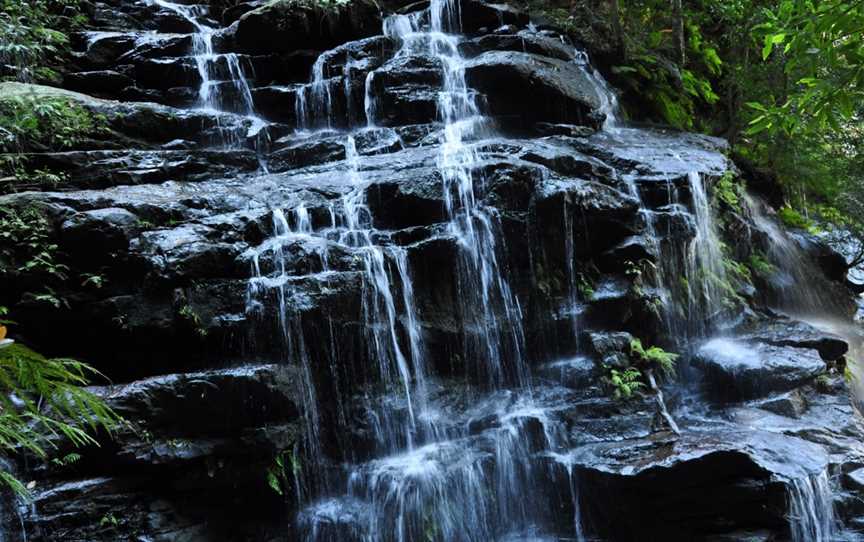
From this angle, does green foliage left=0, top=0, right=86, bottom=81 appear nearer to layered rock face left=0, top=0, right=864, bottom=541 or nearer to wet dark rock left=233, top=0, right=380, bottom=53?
layered rock face left=0, top=0, right=864, bottom=541

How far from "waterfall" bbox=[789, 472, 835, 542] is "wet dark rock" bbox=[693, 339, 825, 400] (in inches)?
81.9

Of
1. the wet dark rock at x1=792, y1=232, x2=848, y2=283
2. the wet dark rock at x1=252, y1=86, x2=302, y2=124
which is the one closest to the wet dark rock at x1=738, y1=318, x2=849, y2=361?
the wet dark rock at x1=792, y1=232, x2=848, y2=283

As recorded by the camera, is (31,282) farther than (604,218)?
No

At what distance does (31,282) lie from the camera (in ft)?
23.0

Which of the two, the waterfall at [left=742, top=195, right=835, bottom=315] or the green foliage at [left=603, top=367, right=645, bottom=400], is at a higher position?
the waterfall at [left=742, top=195, right=835, bottom=315]

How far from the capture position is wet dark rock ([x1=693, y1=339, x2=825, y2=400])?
8445 millimetres

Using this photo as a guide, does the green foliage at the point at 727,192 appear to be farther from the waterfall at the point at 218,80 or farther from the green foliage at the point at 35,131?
the green foliage at the point at 35,131

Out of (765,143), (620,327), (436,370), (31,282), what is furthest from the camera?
(765,143)

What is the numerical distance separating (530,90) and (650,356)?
5.75 meters

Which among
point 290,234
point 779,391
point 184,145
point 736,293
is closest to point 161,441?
point 290,234

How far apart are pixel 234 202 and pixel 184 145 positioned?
104 inches

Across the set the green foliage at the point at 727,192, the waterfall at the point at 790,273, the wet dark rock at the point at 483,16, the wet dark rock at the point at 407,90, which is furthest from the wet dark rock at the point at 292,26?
the waterfall at the point at 790,273

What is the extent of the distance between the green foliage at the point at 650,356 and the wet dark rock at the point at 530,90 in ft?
16.8

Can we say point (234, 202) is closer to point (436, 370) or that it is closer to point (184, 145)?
point (184, 145)
